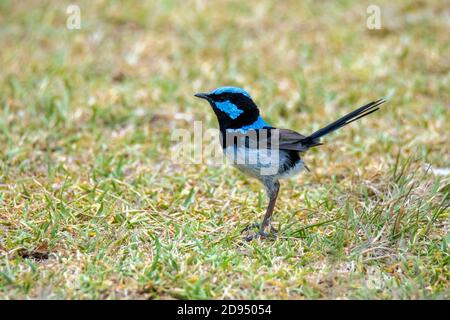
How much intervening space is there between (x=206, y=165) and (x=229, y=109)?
1100mm

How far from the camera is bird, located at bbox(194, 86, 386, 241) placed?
4672mm

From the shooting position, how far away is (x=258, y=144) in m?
4.73

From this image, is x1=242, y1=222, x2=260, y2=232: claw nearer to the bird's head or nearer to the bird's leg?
the bird's leg

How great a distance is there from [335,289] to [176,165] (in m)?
2.39

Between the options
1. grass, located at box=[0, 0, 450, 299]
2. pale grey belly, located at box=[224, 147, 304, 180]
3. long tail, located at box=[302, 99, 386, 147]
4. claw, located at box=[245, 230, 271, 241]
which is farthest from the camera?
pale grey belly, located at box=[224, 147, 304, 180]

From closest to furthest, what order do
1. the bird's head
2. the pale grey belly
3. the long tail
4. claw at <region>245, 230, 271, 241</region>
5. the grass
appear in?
the grass, the long tail, claw at <region>245, 230, 271, 241</region>, the pale grey belly, the bird's head

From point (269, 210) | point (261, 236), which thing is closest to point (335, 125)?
point (269, 210)

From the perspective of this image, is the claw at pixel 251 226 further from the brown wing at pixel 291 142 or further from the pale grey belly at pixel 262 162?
the brown wing at pixel 291 142

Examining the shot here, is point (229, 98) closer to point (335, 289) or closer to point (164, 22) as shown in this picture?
point (335, 289)

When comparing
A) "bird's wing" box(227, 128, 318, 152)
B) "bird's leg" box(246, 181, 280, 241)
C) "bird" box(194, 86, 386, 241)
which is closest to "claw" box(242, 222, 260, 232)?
"bird" box(194, 86, 386, 241)

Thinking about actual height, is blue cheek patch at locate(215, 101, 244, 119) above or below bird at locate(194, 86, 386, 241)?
above

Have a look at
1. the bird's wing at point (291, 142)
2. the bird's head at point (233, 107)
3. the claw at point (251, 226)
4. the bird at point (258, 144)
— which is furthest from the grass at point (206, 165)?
the bird's head at point (233, 107)

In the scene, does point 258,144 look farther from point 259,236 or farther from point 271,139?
point 259,236

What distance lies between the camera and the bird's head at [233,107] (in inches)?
190
